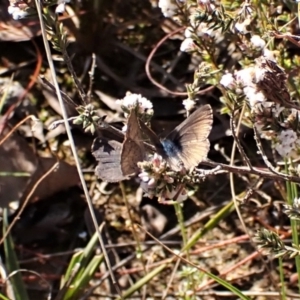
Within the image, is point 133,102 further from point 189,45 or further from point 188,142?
point 189,45

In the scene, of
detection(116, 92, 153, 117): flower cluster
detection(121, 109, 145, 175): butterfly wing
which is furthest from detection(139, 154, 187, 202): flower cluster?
detection(116, 92, 153, 117): flower cluster

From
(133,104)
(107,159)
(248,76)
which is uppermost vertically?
(248,76)

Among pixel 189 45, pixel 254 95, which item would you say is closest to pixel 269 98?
pixel 254 95

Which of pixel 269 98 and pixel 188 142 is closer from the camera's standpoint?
pixel 269 98

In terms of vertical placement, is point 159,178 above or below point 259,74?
below

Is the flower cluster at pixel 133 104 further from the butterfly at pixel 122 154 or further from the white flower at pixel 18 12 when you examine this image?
the white flower at pixel 18 12

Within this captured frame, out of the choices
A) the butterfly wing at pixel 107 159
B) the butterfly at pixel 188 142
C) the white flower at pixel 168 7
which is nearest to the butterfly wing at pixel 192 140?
the butterfly at pixel 188 142

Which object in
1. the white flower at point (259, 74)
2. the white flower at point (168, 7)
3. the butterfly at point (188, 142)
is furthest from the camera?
the white flower at point (168, 7)
